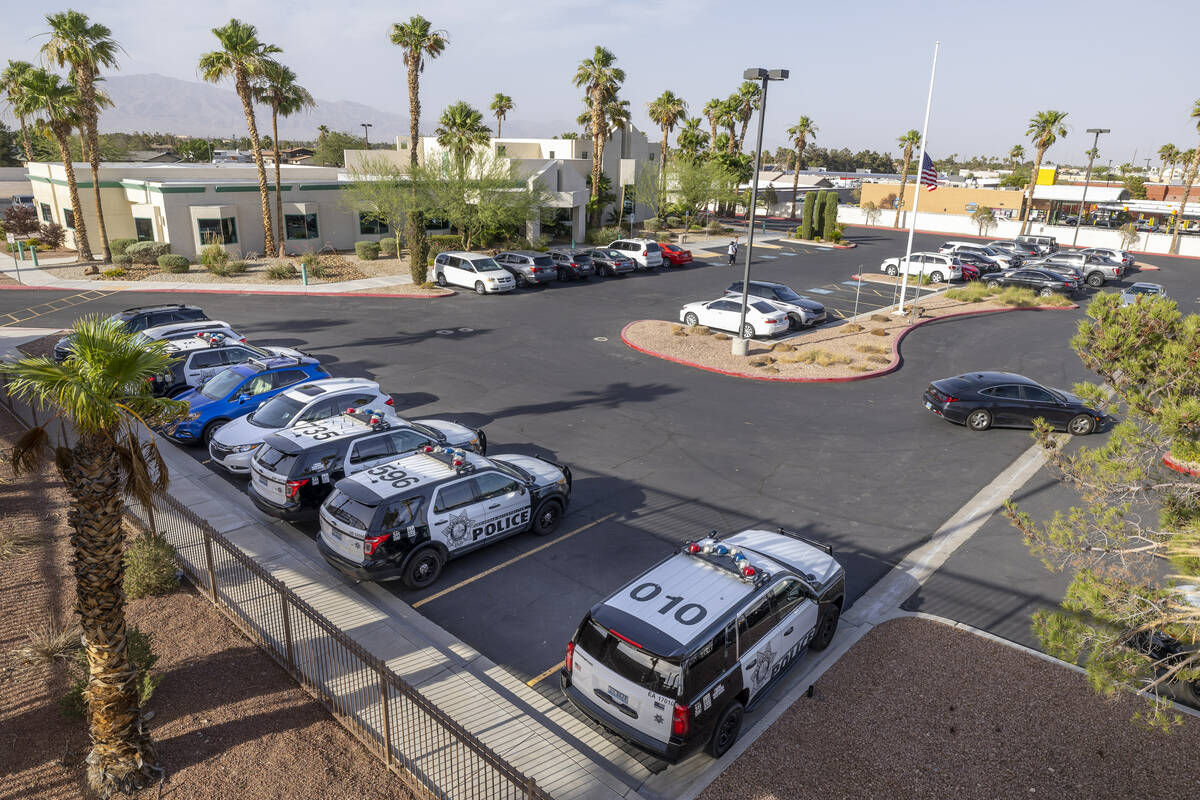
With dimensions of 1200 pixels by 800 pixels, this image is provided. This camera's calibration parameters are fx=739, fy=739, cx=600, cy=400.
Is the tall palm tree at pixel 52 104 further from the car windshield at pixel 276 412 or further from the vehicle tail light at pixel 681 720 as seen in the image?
the vehicle tail light at pixel 681 720

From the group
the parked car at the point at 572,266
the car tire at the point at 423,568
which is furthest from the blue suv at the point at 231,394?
the parked car at the point at 572,266

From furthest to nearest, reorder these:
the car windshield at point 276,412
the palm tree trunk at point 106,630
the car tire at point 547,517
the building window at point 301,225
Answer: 1. the building window at point 301,225
2. the car windshield at point 276,412
3. the car tire at point 547,517
4. the palm tree trunk at point 106,630

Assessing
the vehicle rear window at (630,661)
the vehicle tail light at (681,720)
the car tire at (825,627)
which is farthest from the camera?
the car tire at (825,627)

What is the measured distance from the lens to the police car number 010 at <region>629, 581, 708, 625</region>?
8.12m

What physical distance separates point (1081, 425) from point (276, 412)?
19401 millimetres

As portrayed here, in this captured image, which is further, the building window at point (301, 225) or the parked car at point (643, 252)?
the building window at point (301, 225)

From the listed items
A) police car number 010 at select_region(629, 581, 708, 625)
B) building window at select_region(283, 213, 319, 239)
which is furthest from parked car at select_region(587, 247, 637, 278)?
police car number 010 at select_region(629, 581, 708, 625)

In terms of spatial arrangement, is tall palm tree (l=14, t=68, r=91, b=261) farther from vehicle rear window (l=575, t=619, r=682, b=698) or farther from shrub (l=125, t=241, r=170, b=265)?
vehicle rear window (l=575, t=619, r=682, b=698)

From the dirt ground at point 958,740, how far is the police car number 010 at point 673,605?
158cm

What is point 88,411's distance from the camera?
250 inches

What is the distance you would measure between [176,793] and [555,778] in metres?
3.64

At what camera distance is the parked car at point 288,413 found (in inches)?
575

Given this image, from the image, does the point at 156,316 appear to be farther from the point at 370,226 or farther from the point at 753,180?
the point at 370,226

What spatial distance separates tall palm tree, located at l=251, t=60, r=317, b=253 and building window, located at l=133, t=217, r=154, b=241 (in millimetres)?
6722
